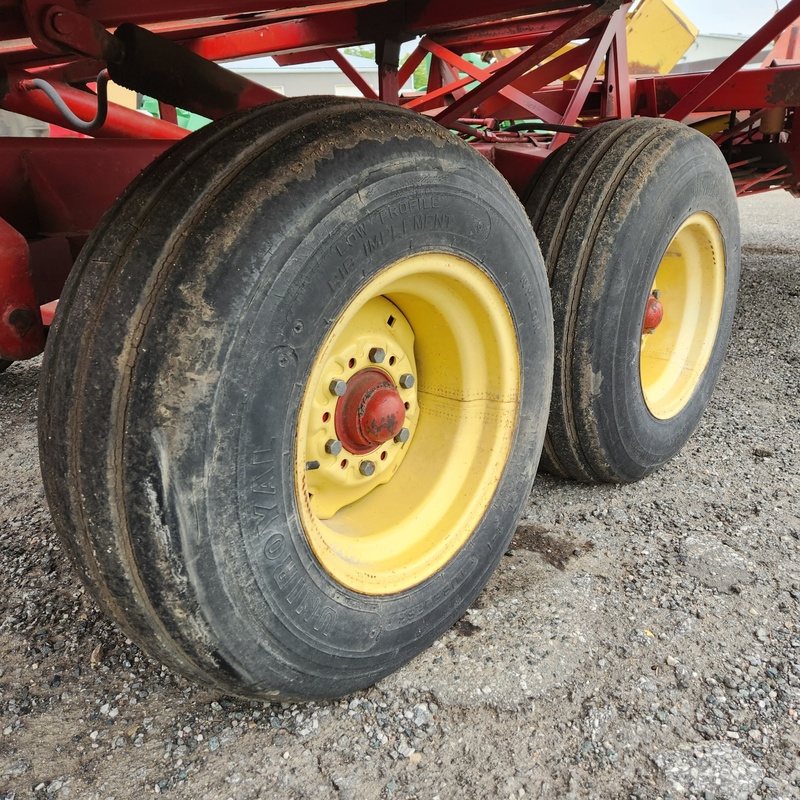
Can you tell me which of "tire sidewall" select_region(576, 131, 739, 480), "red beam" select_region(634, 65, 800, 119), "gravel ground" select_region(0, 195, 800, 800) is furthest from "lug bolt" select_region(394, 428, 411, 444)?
"red beam" select_region(634, 65, 800, 119)

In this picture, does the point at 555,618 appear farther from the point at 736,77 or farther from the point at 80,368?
the point at 736,77

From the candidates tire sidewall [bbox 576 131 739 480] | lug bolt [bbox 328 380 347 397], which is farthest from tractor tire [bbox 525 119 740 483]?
lug bolt [bbox 328 380 347 397]

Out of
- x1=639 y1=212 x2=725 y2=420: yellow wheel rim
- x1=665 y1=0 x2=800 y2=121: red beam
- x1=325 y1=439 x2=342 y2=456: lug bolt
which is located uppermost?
x1=665 y1=0 x2=800 y2=121: red beam

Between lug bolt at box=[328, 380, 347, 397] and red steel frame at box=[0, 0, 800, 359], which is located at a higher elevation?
red steel frame at box=[0, 0, 800, 359]

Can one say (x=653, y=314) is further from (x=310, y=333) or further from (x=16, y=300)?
(x=16, y=300)

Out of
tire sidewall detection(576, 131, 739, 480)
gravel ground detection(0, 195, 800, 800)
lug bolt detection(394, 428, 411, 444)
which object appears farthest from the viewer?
tire sidewall detection(576, 131, 739, 480)

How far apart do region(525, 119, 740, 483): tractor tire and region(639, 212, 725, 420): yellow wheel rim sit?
6 centimetres

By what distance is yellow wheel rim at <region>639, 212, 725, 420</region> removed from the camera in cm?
246

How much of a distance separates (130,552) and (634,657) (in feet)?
3.62

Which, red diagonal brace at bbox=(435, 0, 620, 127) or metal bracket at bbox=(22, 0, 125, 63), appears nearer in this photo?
metal bracket at bbox=(22, 0, 125, 63)

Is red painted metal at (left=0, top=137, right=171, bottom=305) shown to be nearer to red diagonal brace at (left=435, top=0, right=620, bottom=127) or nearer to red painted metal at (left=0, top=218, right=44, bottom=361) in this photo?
red painted metal at (left=0, top=218, right=44, bottom=361)

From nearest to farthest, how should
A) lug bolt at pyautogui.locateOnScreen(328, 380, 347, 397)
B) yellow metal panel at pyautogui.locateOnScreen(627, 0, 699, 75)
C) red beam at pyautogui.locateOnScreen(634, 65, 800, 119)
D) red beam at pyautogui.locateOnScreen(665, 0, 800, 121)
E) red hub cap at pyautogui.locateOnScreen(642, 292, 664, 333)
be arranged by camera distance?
lug bolt at pyautogui.locateOnScreen(328, 380, 347, 397) < red hub cap at pyautogui.locateOnScreen(642, 292, 664, 333) < red beam at pyautogui.locateOnScreen(665, 0, 800, 121) < red beam at pyautogui.locateOnScreen(634, 65, 800, 119) < yellow metal panel at pyautogui.locateOnScreen(627, 0, 699, 75)

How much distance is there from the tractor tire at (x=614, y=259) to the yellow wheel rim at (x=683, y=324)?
6 cm

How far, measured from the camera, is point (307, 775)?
131cm
